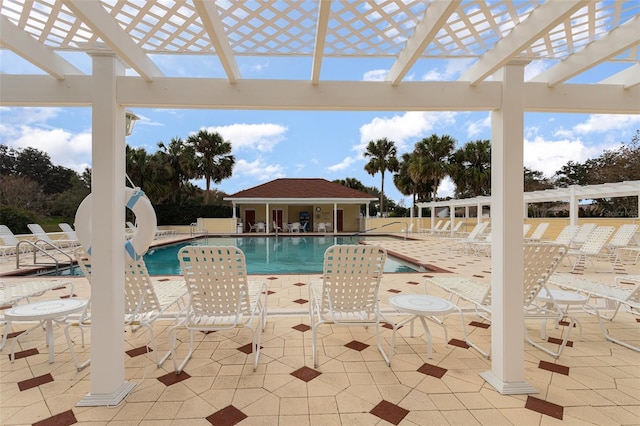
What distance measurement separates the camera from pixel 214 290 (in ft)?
8.79

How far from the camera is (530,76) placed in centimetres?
272

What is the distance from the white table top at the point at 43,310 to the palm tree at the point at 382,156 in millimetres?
23867

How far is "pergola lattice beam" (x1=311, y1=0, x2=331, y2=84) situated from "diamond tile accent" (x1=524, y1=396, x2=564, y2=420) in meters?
2.85

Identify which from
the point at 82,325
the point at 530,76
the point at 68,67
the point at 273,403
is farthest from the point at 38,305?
the point at 530,76

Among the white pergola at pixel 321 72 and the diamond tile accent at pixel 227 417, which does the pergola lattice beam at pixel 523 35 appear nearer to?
the white pergola at pixel 321 72

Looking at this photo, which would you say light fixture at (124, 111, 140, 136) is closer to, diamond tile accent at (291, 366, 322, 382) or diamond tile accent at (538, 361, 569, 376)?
diamond tile accent at (291, 366, 322, 382)

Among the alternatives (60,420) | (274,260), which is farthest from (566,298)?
(274,260)

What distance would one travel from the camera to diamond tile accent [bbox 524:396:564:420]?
202 centimetres

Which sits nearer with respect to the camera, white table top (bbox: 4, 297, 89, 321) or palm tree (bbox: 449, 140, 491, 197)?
white table top (bbox: 4, 297, 89, 321)

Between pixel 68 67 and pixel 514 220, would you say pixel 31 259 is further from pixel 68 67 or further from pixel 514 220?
pixel 514 220

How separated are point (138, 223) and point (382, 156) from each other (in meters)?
24.2

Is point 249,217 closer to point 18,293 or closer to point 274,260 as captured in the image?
point 274,260

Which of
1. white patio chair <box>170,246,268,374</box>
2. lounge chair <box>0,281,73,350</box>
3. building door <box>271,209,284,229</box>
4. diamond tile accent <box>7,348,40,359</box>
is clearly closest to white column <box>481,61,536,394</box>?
white patio chair <box>170,246,268,374</box>

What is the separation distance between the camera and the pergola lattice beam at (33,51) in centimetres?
194
